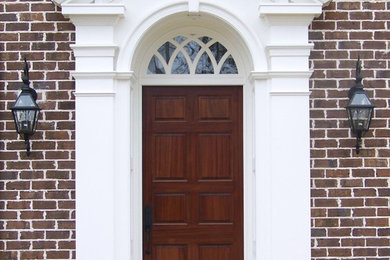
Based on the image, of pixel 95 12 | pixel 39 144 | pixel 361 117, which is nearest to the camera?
pixel 95 12

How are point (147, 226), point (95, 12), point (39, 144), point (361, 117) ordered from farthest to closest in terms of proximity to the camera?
point (147, 226)
point (39, 144)
point (361, 117)
point (95, 12)

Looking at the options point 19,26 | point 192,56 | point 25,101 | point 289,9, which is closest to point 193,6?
point 192,56

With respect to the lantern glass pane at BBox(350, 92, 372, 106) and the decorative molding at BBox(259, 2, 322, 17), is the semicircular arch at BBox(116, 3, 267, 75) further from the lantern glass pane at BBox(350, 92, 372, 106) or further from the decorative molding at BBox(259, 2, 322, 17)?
the lantern glass pane at BBox(350, 92, 372, 106)

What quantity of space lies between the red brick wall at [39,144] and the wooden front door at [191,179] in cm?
79

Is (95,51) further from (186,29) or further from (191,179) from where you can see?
(191,179)

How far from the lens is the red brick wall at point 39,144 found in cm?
515

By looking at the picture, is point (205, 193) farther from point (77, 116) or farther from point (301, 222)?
point (77, 116)

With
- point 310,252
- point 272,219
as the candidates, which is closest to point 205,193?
point 272,219

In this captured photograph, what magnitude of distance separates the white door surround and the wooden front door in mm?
397

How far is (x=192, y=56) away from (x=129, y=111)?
0.90 metres

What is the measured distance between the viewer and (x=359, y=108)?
5051mm

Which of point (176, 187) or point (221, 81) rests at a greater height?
point (221, 81)

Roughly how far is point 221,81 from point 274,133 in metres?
0.82

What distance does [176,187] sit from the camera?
549cm
